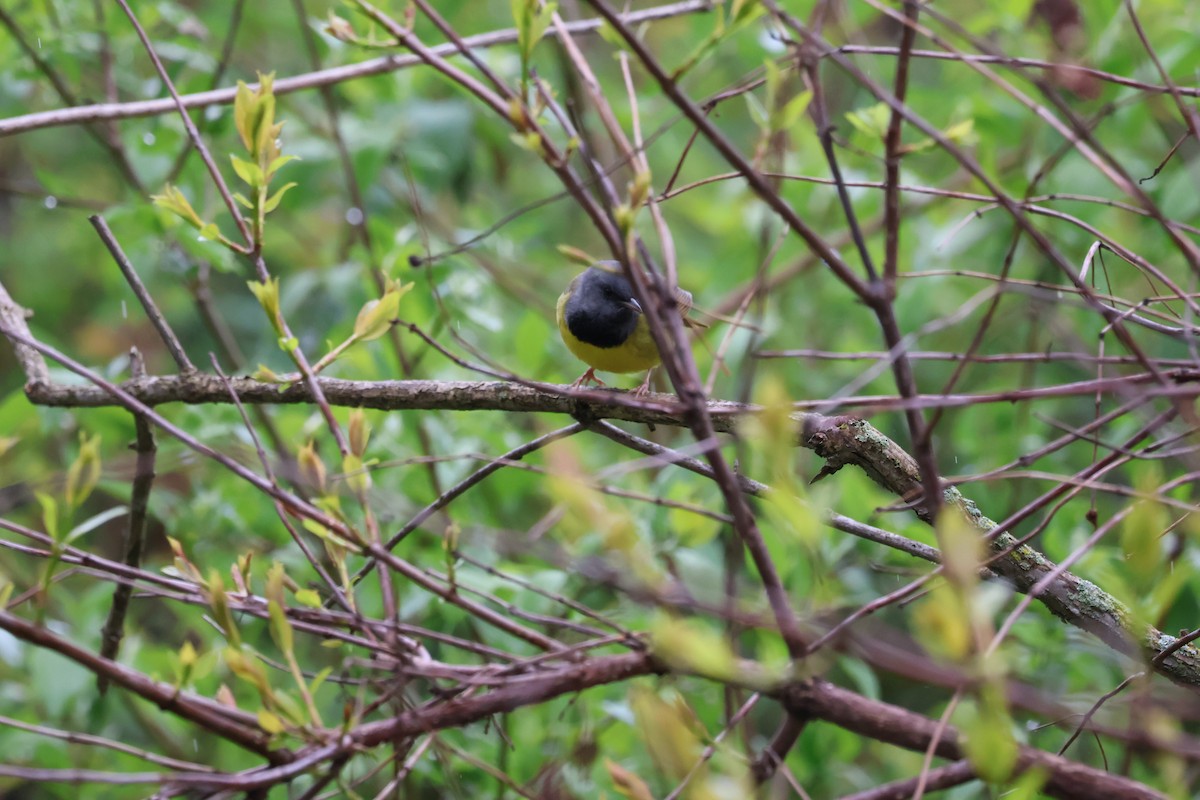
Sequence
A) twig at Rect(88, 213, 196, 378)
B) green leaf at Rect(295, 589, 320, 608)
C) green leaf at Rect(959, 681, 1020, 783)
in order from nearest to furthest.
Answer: green leaf at Rect(959, 681, 1020, 783) → green leaf at Rect(295, 589, 320, 608) → twig at Rect(88, 213, 196, 378)

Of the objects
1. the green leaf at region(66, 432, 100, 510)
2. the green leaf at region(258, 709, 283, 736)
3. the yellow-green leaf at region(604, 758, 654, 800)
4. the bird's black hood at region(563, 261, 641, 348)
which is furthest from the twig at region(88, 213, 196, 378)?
the bird's black hood at region(563, 261, 641, 348)

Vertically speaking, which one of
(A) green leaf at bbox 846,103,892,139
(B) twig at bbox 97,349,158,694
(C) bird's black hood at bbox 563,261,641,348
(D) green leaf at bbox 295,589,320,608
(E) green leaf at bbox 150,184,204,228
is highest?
(C) bird's black hood at bbox 563,261,641,348

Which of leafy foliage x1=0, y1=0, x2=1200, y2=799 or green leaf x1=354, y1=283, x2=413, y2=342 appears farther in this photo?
green leaf x1=354, y1=283, x2=413, y2=342

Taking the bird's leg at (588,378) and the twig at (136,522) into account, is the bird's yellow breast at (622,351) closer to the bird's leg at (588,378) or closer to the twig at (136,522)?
the bird's leg at (588,378)

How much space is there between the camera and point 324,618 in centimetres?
128

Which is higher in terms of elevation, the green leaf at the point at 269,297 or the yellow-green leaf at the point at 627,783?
the green leaf at the point at 269,297

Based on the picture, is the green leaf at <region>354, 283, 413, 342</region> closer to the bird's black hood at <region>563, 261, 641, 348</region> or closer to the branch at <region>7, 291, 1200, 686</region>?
the branch at <region>7, 291, 1200, 686</region>

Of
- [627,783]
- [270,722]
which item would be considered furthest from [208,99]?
[627,783]

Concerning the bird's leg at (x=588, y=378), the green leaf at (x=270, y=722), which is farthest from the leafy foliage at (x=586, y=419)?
the bird's leg at (x=588, y=378)

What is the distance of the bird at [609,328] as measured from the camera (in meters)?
2.98

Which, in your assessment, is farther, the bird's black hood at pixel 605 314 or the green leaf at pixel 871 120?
the bird's black hood at pixel 605 314

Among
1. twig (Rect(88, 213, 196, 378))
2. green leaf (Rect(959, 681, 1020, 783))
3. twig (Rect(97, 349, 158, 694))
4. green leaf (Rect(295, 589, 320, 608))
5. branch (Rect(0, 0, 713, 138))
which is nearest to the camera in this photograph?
green leaf (Rect(959, 681, 1020, 783))

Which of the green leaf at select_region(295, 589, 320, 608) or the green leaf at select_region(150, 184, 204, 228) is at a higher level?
the green leaf at select_region(150, 184, 204, 228)

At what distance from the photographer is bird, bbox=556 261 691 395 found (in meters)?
2.98
